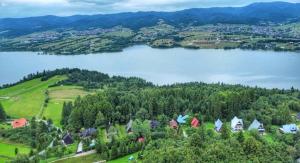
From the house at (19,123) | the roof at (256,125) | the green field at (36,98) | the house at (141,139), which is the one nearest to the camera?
the house at (141,139)

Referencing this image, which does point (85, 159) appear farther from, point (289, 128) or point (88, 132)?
point (289, 128)

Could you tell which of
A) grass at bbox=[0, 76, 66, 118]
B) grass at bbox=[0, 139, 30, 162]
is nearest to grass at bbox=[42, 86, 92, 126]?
grass at bbox=[0, 76, 66, 118]

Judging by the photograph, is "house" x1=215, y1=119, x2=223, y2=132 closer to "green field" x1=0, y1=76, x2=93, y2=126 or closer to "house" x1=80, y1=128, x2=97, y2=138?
"house" x1=80, y1=128, x2=97, y2=138

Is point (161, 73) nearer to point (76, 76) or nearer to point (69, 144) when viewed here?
point (76, 76)

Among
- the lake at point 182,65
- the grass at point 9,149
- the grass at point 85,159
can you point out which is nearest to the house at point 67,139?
the grass at point 9,149

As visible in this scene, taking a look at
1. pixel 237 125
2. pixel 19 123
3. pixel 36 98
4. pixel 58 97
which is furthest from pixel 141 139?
pixel 36 98

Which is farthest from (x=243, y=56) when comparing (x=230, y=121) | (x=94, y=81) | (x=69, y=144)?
(x=69, y=144)

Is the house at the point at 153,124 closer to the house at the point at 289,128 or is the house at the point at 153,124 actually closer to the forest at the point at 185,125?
the forest at the point at 185,125
